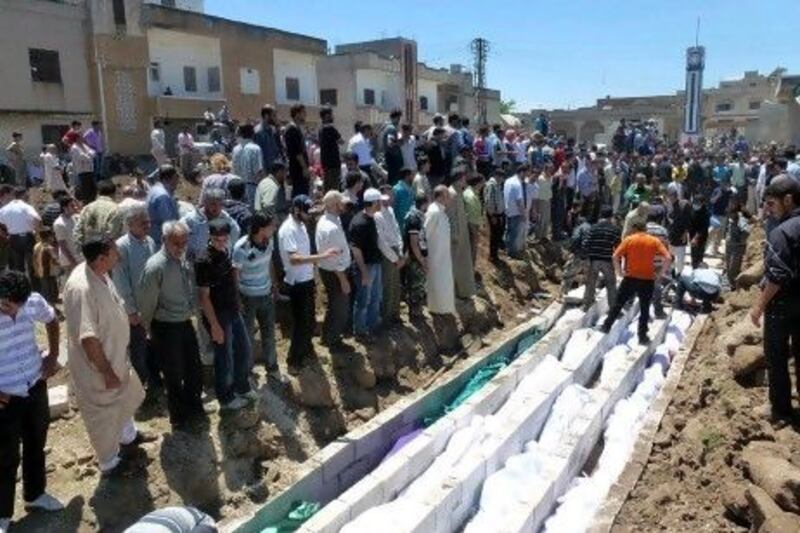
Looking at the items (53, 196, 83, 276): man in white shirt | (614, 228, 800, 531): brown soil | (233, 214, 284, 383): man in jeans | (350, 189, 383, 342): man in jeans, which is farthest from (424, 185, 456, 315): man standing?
(53, 196, 83, 276): man in white shirt

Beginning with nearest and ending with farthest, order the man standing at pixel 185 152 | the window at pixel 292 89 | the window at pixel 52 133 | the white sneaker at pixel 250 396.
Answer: the white sneaker at pixel 250 396
the man standing at pixel 185 152
the window at pixel 52 133
the window at pixel 292 89

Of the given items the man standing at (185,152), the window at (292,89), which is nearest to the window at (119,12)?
the man standing at (185,152)

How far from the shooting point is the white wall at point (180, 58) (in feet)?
81.6

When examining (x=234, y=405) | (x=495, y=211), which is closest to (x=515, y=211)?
(x=495, y=211)

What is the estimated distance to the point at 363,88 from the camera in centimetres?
A: 3484

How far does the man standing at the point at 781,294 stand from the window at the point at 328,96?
31.6 meters

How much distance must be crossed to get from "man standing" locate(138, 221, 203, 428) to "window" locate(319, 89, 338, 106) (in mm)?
30461

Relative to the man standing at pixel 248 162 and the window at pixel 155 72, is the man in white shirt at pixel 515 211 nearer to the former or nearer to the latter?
the man standing at pixel 248 162

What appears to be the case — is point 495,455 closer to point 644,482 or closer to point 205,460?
point 644,482

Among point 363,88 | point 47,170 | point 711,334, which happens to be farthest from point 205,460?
point 363,88

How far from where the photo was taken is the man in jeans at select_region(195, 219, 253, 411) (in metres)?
5.79

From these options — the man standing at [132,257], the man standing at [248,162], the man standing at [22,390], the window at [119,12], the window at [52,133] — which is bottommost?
the man standing at [22,390]

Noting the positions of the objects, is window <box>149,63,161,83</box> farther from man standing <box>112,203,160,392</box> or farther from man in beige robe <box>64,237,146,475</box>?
man in beige robe <box>64,237,146,475</box>

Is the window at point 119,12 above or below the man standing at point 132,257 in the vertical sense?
above
